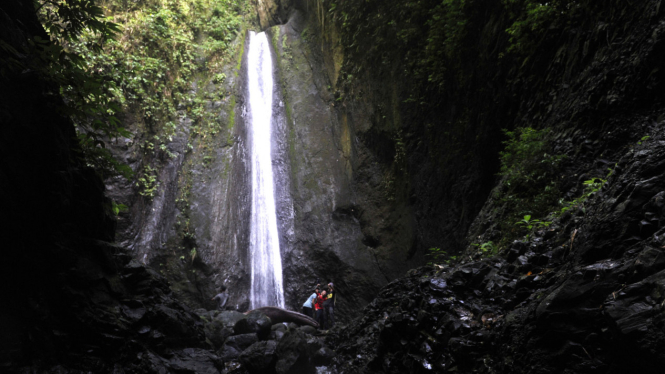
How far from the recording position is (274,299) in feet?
42.0

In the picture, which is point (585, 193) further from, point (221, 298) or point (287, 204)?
point (287, 204)

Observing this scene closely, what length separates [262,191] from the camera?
1514cm

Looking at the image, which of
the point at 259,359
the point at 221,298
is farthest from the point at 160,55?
the point at 259,359

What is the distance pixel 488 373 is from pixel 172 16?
726 inches

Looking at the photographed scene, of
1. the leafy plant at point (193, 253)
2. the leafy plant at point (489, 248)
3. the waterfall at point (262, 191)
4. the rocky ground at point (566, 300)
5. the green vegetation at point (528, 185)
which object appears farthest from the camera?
the waterfall at point (262, 191)

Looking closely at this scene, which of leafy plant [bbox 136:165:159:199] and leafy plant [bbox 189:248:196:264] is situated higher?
leafy plant [bbox 136:165:159:199]

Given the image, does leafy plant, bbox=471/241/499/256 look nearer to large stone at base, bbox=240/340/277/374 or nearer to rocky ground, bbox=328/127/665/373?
rocky ground, bbox=328/127/665/373

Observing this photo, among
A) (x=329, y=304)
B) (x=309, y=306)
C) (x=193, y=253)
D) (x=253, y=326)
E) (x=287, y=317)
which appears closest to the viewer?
(x=253, y=326)

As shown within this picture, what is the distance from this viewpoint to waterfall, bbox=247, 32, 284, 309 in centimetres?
1307

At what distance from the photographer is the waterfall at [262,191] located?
13.1 m

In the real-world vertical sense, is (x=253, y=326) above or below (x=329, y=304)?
below

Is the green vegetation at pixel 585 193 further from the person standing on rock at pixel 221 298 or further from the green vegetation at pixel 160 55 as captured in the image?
the green vegetation at pixel 160 55

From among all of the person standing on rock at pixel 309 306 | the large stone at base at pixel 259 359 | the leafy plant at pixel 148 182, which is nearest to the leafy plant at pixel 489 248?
the large stone at base at pixel 259 359

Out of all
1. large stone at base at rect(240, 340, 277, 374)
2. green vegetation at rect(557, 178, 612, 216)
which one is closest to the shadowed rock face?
large stone at base at rect(240, 340, 277, 374)
